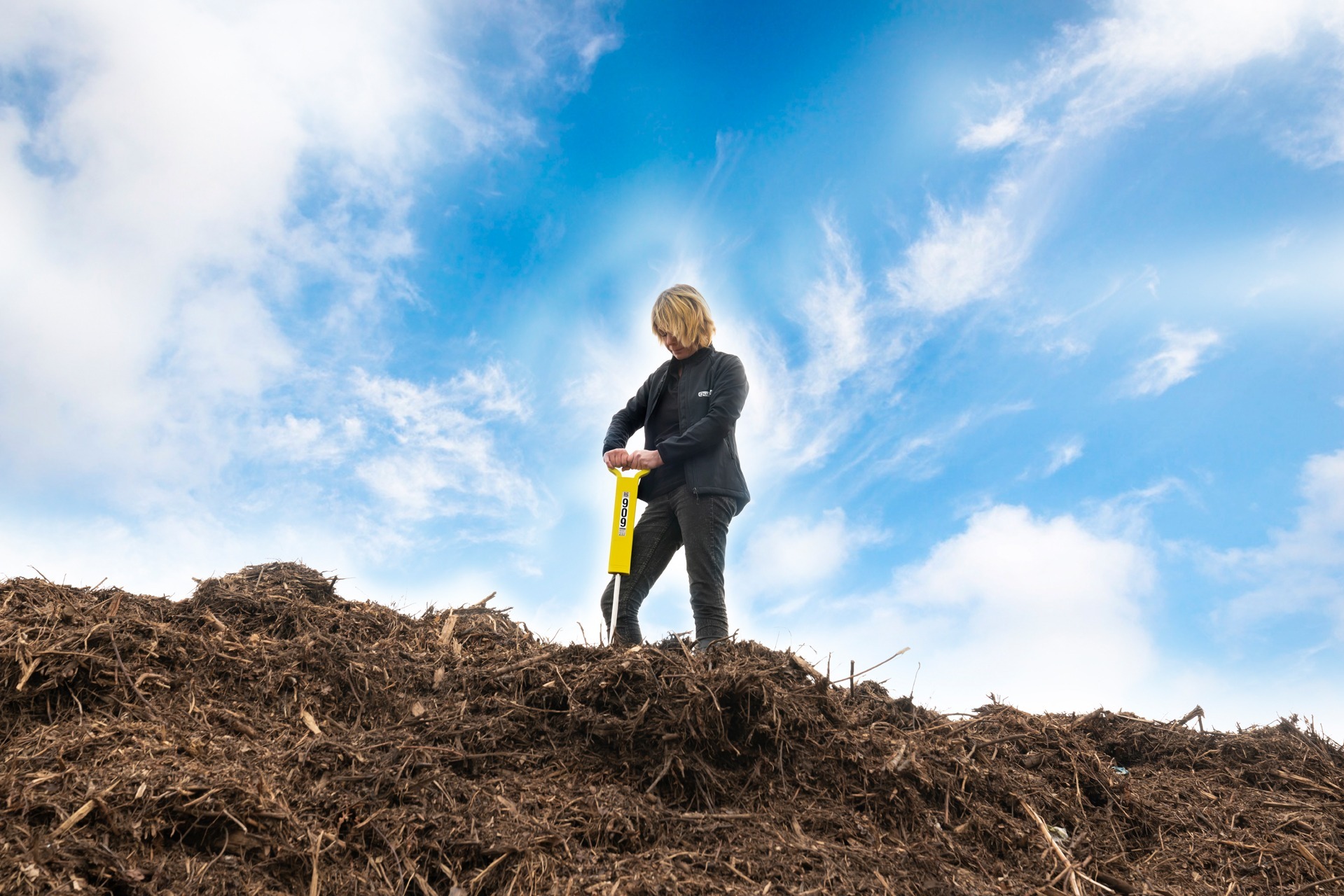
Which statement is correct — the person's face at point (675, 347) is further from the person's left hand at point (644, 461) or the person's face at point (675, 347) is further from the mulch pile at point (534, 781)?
the mulch pile at point (534, 781)

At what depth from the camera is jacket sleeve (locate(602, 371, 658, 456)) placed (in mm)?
5758

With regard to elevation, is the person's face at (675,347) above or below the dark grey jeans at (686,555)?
above

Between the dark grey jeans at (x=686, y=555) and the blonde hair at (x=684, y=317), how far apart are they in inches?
36.6

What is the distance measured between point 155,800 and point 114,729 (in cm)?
90

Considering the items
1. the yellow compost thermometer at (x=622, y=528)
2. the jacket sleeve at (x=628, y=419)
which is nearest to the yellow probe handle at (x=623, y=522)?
the yellow compost thermometer at (x=622, y=528)

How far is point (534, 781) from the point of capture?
3.31 m

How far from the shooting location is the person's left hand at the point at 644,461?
5.08 meters

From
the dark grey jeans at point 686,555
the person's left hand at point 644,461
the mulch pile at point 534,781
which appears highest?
the person's left hand at point 644,461

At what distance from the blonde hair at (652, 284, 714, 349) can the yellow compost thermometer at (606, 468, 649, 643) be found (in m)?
0.86

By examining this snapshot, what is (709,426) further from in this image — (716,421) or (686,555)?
(686,555)

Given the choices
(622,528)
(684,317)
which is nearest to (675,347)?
(684,317)

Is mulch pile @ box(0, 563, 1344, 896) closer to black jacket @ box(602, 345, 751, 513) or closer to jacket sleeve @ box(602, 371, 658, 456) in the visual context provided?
black jacket @ box(602, 345, 751, 513)

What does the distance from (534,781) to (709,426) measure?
2.32 meters

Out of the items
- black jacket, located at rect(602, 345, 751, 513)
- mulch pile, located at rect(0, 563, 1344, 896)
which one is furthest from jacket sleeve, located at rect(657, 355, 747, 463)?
mulch pile, located at rect(0, 563, 1344, 896)
